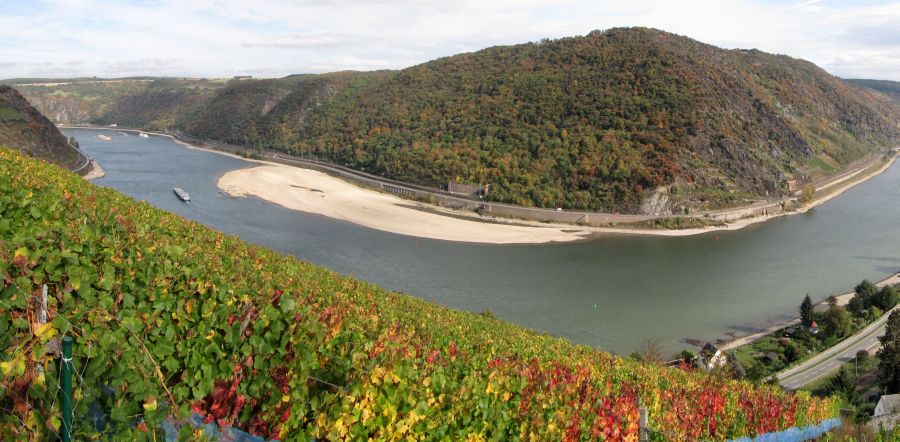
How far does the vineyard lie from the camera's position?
3.09 m

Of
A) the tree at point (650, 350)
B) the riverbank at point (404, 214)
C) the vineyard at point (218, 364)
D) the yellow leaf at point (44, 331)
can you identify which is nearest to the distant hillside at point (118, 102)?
the riverbank at point (404, 214)

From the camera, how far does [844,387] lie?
15.8m

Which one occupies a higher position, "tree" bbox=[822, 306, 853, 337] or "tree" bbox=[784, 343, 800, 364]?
"tree" bbox=[822, 306, 853, 337]

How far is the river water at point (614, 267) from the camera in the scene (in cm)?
2311

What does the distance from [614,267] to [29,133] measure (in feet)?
147

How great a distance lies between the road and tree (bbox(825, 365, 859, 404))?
3.91 ft

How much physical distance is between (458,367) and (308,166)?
2297 inches

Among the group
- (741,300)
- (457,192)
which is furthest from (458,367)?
(457,192)

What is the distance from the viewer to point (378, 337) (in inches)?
177

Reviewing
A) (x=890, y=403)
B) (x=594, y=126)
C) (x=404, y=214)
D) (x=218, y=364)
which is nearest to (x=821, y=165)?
(x=594, y=126)

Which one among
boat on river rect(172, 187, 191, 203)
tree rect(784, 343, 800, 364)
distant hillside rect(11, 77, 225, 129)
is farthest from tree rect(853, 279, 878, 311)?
distant hillside rect(11, 77, 225, 129)

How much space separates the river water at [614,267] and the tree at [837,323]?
2.14m

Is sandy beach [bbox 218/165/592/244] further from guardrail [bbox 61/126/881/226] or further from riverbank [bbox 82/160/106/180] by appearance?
riverbank [bbox 82/160/106/180]

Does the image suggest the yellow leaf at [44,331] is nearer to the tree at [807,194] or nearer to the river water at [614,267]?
the river water at [614,267]
